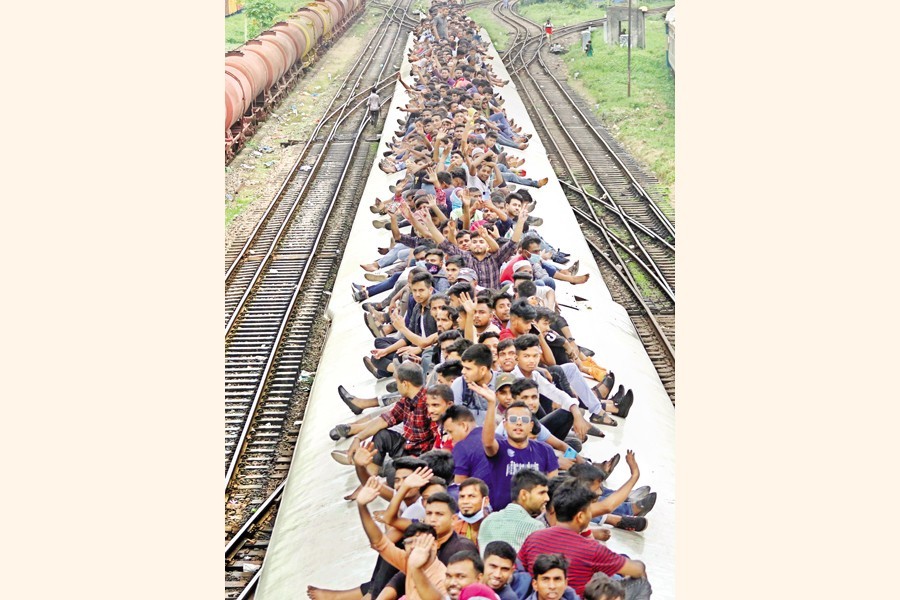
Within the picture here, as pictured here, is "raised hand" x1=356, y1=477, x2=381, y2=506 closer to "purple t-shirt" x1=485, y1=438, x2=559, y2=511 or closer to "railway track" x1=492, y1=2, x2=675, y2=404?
"purple t-shirt" x1=485, y1=438, x2=559, y2=511

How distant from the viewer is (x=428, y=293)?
8.54 meters

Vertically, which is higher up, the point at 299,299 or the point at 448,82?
the point at 448,82

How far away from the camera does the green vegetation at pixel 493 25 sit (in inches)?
1310

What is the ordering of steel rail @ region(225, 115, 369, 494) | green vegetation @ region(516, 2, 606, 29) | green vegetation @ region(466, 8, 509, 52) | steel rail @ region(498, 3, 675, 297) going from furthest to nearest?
green vegetation @ region(516, 2, 606, 29)
green vegetation @ region(466, 8, 509, 52)
steel rail @ region(498, 3, 675, 297)
steel rail @ region(225, 115, 369, 494)

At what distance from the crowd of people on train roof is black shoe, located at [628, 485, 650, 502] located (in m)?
0.01

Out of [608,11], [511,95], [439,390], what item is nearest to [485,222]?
[439,390]

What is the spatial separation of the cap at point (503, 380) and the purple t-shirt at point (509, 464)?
1.30ft

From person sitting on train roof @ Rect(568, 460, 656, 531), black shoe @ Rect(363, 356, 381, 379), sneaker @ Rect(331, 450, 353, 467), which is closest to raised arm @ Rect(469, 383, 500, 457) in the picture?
person sitting on train roof @ Rect(568, 460, 656, 531)

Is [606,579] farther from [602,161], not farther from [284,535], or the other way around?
[602,161]

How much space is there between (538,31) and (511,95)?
1231 centimetres

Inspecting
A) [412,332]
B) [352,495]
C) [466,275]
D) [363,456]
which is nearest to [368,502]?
[363,456]

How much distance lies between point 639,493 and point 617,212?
9.92m

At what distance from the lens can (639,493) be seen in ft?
21.9

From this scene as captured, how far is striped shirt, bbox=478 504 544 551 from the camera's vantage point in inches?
209
